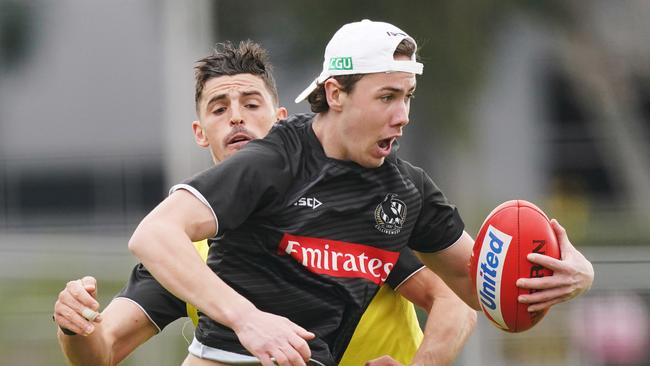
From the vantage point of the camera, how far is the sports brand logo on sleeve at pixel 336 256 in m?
4.63

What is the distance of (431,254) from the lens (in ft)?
16.9

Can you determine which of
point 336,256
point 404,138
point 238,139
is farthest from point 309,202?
point 404,138

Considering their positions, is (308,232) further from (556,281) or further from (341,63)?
(556,281)

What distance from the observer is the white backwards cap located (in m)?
4.60

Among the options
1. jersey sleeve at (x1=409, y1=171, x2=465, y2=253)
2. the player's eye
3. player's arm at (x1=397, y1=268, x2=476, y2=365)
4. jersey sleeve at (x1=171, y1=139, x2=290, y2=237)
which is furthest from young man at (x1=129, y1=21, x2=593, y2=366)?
the player's eye

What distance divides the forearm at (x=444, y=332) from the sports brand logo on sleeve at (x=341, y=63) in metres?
1.21

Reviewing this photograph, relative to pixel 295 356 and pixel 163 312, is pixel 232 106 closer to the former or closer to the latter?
pixel 163 312

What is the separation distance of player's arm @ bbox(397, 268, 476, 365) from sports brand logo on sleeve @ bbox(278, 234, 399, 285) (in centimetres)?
60

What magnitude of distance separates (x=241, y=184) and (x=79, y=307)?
2.30 ft

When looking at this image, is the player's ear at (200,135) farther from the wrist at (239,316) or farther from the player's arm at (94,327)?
the wrist at (239,316)

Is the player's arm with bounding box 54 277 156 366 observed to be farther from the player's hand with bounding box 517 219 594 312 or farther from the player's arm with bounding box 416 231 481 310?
the player's hand with bounding box 517 219 594 312

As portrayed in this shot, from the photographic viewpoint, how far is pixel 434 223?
5.02 m

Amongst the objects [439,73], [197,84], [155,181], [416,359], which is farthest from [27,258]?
[155,181]

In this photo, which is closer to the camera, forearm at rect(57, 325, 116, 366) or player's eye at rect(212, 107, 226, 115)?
forearm at rect(57, 325, 116, 366)
